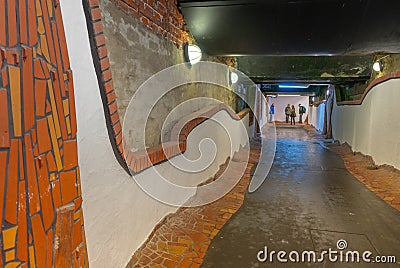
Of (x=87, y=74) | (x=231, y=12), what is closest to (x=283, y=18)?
(x=231, y=12)

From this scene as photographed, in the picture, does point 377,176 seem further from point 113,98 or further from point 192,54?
point 113,98

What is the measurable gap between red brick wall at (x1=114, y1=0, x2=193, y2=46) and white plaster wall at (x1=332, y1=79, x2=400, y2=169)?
364 centimetres

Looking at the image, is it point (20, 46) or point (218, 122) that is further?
point (218, 122)

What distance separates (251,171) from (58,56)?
14.5ft

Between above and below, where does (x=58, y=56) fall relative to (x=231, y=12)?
below

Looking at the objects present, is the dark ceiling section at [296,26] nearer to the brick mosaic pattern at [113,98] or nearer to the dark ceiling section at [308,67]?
the brick mosaic pattern at [113,98]

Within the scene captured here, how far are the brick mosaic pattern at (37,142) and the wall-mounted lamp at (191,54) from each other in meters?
2.44

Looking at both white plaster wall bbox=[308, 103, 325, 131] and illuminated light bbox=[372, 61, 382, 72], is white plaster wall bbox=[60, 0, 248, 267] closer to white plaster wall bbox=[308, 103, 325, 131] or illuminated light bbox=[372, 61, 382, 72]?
illuminated light bbox=[372, 61, 382, 72]

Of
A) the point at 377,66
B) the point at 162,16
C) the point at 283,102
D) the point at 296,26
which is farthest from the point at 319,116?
the point at 162,16

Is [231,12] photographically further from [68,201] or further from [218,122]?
[68,201]

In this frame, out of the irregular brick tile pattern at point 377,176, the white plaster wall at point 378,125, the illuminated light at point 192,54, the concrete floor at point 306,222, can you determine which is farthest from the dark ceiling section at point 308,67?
the illuminated light at point 192,54

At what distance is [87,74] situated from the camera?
150 centimetres

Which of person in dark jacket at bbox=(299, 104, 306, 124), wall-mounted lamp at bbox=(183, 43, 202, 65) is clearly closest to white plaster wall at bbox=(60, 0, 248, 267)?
wall-mounted lamp at bbox=(183, 43, 202, 65)

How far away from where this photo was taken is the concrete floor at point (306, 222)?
2.43m
